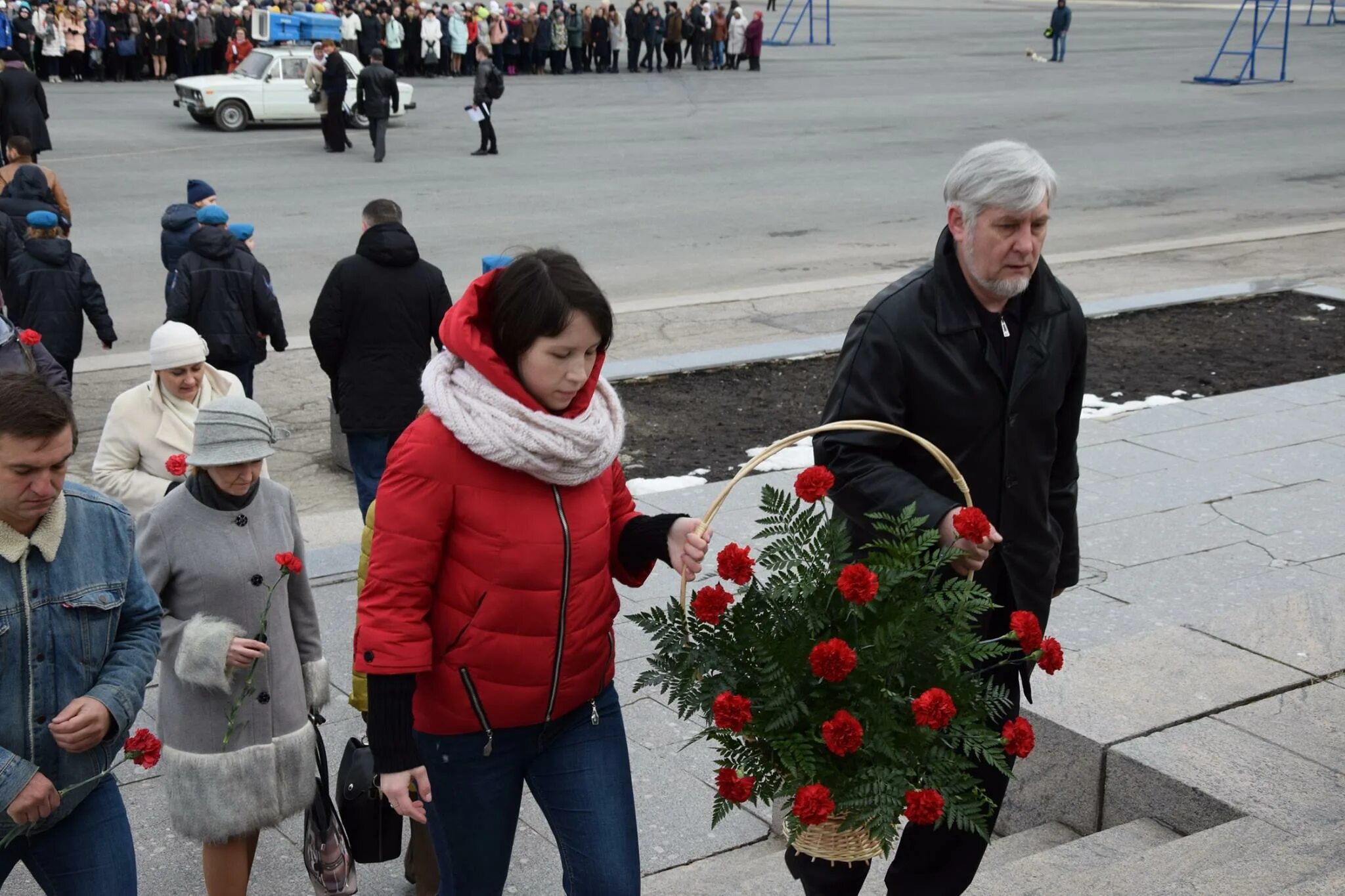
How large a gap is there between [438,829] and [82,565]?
94cm

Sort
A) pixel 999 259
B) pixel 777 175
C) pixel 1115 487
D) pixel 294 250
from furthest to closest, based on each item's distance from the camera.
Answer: pixel 777 175
pixel 294 250
pixel 1115 487
pixel 999 259

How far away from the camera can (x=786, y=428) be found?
30.3 ft

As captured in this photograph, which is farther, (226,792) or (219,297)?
(219,297)

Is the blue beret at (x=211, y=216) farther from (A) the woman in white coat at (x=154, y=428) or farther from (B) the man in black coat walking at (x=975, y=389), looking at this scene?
(B) the man in black coat walking at (x=975, y=389)

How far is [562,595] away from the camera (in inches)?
117

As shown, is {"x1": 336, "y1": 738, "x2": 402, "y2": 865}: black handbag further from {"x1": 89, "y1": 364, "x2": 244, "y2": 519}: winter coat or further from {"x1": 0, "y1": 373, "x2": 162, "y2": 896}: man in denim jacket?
{"x1": 89, "y1": 364, "x2": 244, "y2": 519}: winter coat

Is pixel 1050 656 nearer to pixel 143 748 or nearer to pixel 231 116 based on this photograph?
pixel 143 748

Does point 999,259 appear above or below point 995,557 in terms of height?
above

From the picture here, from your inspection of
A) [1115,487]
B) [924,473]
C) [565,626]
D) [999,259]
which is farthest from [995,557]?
[1115,487]

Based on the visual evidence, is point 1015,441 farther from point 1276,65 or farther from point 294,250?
point 1276,65

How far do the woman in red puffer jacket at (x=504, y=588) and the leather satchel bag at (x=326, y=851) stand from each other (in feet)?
3.24

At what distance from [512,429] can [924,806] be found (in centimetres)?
106

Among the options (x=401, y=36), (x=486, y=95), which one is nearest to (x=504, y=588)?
(x=486, y=95)

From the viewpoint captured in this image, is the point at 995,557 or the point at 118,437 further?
the point at 118,437
